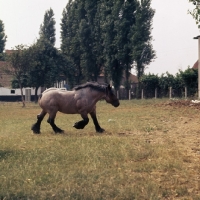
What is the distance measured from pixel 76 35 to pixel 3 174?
53.8m

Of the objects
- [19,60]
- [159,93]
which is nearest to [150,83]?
[159,93]

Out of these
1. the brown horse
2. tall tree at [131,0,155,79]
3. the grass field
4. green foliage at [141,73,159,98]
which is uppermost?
tall tree at [131,0,155,79]

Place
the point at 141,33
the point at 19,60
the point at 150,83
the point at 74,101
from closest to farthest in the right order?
the point at 74,101
the point at 19,60
the point at 150,83
the point at 141,33

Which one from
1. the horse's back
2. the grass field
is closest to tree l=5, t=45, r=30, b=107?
the horse's back

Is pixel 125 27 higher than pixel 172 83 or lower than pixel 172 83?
higher

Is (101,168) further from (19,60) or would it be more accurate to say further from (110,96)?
(19,60)

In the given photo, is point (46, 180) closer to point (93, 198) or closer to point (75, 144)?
point (93, 198)

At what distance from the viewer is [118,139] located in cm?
1064

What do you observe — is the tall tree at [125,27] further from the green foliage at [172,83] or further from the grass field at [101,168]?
the grass field at [101,168]

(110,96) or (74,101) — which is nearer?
(74,101)

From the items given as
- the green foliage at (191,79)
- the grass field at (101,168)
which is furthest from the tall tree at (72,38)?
the grass field at (101,168)

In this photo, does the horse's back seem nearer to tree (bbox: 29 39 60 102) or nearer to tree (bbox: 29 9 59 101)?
tree (bbox: 29 9 59 101)

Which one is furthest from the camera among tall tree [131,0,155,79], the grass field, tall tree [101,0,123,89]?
tall tree [101,0,123,89]

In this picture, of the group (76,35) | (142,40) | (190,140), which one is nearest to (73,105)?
(190,140)
